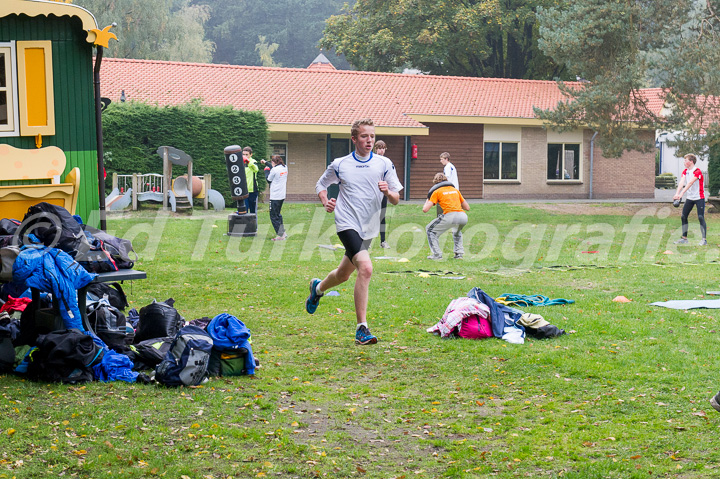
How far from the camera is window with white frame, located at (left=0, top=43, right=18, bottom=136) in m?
10.9

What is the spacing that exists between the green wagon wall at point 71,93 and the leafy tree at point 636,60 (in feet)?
58.7

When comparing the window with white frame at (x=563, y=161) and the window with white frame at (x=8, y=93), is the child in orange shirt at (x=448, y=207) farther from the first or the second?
the window with white frame at (x=563, y=161)

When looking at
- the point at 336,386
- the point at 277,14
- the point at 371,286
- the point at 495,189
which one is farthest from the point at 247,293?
the point at 277,14

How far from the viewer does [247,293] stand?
35.4 feet

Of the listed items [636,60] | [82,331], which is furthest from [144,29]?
[82,331]

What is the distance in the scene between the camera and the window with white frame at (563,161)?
3744cm

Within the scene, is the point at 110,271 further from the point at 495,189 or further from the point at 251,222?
the point at 495,189

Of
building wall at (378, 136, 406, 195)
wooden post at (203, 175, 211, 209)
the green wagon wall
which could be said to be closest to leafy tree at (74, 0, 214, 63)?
building wall at (378, 136, 406, 195)

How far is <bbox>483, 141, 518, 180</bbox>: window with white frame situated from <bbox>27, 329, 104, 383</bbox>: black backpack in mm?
31744

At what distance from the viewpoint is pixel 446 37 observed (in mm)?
42375

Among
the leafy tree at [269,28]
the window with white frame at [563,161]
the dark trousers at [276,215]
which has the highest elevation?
the leafy tree at [269,28]

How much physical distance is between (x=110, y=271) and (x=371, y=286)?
518cm

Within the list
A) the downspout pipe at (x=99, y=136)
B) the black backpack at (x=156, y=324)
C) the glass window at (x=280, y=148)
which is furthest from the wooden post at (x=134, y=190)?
the black backpack at (x=156, y=324)

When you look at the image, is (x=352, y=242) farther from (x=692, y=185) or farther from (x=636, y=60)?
(x=636, y=60)
